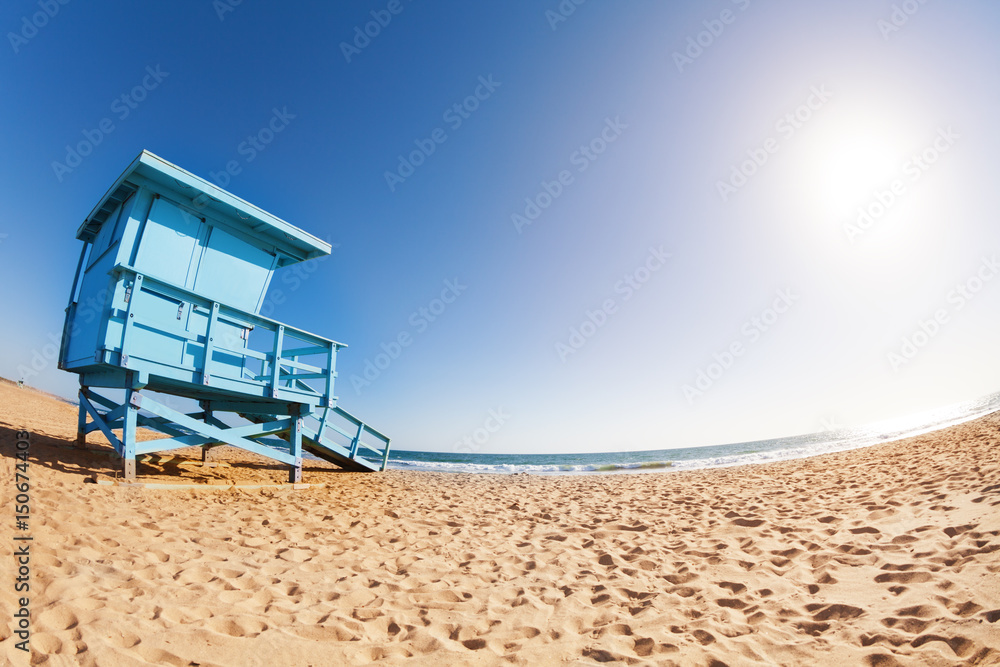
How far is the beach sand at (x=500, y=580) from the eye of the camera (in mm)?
2648

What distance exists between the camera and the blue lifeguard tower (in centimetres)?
646

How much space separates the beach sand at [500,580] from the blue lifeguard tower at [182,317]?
1.31 metres

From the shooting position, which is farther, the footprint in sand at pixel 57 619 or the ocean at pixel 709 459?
the ocean at pixel 709 459

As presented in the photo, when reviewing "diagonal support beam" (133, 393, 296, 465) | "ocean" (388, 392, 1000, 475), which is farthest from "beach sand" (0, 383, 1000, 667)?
"ocean" (388, 392, 1000, 475)

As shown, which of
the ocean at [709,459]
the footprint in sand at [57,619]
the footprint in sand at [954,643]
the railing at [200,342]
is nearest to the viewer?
the footprint in sand at [954,643]

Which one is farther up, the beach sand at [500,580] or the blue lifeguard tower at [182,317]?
the blue lifeguard tower at [182,317]

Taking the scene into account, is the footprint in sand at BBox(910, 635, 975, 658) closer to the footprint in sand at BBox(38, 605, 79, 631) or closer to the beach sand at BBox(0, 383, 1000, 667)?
the beach sand at BBox(0, 383, 1000, 667)

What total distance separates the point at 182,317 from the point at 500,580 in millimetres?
6903

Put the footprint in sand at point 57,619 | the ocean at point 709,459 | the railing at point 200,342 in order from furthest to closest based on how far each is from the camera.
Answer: the ocean at point 709,459 < the railing at point 200,342 < the footprint in sand at point 57,619

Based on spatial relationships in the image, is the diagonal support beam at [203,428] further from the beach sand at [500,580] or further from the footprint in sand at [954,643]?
the footprint in sand at [954,643]

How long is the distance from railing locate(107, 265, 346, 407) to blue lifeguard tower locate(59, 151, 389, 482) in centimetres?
2

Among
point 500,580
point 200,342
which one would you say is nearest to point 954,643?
point 500,580

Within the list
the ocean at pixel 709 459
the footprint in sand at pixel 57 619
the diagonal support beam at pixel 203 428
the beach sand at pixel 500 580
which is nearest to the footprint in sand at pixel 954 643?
the beach sand at pixel 500 580

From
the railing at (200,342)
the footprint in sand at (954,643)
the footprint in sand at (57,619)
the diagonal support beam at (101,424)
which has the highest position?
the railing at (200,342)
